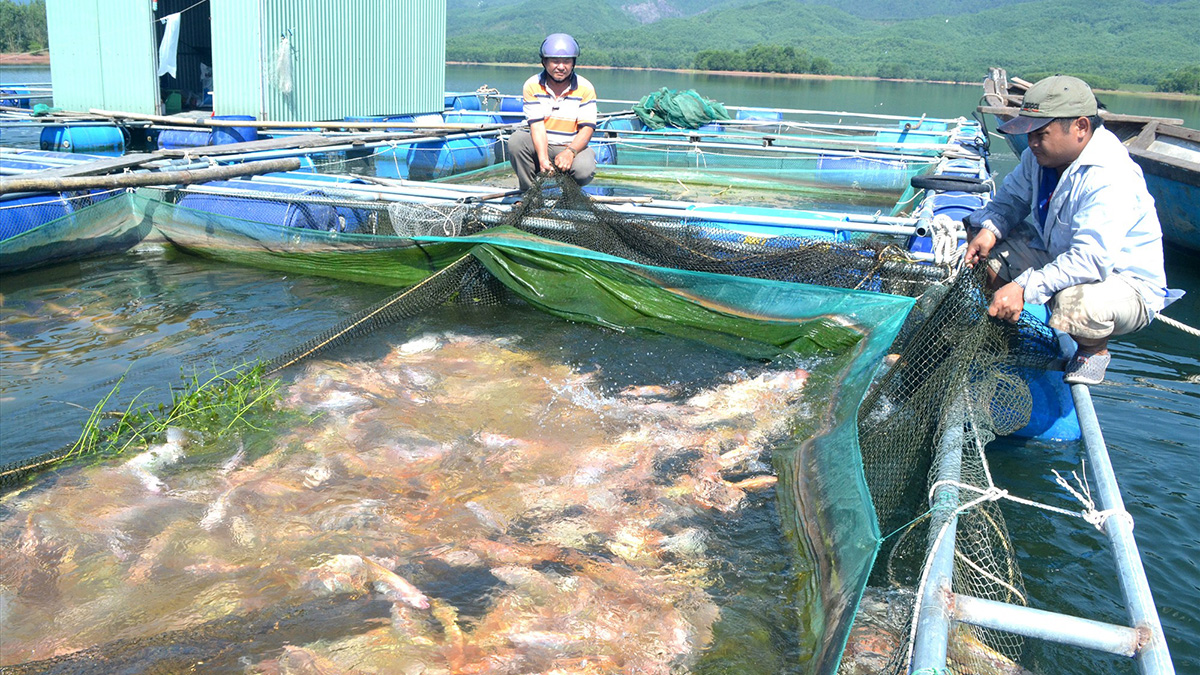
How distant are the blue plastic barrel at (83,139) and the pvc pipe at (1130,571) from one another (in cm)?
1533

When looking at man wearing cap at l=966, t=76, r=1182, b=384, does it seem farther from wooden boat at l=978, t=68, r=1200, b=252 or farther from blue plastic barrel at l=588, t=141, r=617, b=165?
blue plastic barrel at l=588, t=141, r=617, b=165

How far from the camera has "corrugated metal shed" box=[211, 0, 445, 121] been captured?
15133mm

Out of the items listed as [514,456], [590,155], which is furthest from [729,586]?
[590,155]

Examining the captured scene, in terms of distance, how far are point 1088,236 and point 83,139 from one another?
50.0 ft

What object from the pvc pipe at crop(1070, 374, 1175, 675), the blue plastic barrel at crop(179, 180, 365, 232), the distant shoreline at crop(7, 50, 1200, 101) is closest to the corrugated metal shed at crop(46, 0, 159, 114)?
the blue plastic barrel at crop(179, 180, 365, 232)

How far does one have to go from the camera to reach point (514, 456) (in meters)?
4.91

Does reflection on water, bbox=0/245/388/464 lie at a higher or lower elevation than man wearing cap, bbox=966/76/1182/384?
lower

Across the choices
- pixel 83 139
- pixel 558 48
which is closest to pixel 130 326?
pixel 558 48

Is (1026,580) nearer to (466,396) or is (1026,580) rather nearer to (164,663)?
(466,396)

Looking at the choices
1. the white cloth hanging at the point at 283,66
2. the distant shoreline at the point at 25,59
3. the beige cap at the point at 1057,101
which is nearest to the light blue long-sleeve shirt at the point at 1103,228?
the beige cap at the point at 1057,101

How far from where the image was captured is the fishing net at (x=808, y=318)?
3609 millimetres

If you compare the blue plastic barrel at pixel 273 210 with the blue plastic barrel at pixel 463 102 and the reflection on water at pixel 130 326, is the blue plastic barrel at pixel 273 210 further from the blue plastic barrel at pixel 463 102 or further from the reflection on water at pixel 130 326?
the blue plastic barrel at pixel 463 102

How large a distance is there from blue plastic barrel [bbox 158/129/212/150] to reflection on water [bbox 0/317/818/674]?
9.14 metres

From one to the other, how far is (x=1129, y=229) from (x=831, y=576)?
8.59 ft
